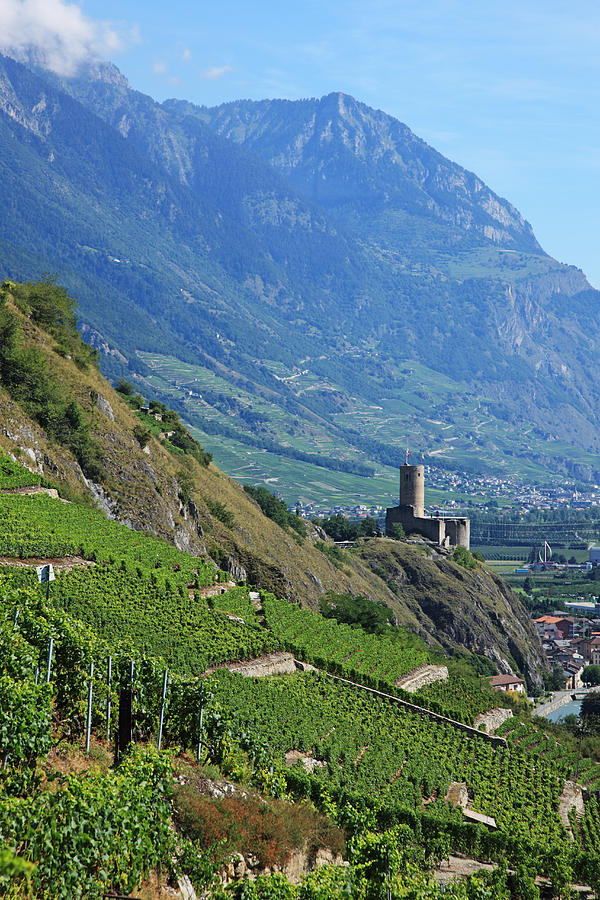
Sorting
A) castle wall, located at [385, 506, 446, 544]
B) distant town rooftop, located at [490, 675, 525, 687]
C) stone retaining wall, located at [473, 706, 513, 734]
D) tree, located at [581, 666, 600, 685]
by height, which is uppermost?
castle wall, located at [385, 506, 446, 544]

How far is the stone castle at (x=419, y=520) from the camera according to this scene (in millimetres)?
126938

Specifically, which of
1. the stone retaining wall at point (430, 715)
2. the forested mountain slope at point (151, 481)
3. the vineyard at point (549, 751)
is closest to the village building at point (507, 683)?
the forested mountain slope at point (151, 481)

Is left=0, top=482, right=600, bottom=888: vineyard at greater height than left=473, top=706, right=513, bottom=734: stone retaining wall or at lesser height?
greater

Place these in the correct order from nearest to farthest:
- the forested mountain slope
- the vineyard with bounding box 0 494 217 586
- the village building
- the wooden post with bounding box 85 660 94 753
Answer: the wooden post with bounding box 85 660 94 753, the vineyard with bounding box 0 494 217 586, the forested mountain slope, the village building

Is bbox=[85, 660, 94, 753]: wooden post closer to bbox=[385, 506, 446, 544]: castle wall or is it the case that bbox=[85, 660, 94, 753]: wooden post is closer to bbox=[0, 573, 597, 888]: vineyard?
bbox=[0, 573, 597, 888]: vineyard

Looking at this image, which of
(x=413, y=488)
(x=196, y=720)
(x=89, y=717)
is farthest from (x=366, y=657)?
(x=413, y=488)

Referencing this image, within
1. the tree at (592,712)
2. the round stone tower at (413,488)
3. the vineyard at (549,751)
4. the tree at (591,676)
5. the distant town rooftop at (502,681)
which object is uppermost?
the round stone tower at (413,488)

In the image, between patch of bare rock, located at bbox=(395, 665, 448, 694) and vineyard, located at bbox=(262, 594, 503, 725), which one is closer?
vineyard, located at bbox=(262, 594, 503, 725)

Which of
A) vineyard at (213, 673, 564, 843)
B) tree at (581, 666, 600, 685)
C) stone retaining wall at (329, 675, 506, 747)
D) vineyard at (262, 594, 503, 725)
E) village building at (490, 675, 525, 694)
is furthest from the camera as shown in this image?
tree at (581, 666, 600, 685)

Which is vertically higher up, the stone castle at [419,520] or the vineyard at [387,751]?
the stone castle at [419,520]

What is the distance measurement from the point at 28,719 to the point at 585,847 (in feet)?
90.5

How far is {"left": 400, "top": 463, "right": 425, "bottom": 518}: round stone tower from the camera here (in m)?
127

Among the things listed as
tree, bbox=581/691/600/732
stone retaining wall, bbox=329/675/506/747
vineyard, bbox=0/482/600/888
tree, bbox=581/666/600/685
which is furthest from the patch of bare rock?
tree, bbox=581/666/600/685

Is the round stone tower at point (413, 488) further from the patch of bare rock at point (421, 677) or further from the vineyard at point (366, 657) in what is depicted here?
the patch of bare rock at point (421, 677)
